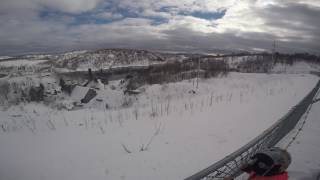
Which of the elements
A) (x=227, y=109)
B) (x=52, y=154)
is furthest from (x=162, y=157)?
(x=227, y=109)

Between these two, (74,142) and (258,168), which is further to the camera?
(74,142)

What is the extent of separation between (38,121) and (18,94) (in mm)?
29466

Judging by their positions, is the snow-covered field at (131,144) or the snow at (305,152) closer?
the snow at (305,152)

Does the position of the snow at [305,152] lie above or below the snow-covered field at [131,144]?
above

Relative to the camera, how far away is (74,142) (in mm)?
8891

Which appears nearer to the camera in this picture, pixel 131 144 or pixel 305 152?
pixel 305 152

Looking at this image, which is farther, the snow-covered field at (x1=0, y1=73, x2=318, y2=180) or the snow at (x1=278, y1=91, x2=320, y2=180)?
the snow-covered field at (x1=0, y1=73, x2=318, y2=180)

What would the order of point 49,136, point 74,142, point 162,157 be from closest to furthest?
point 162,157
point 74,142
point 49,136

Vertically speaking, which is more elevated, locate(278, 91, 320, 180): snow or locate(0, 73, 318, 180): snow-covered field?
locate(278, 91, 320, 180): snow

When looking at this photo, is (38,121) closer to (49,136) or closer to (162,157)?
(49,136)

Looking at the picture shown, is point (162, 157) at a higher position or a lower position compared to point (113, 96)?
higher

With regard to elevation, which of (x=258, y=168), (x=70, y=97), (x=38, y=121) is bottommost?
(x=70, y=97)

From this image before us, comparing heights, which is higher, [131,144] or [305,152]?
[305,152]

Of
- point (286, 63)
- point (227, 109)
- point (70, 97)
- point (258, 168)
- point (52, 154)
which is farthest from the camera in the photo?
point (286, 63)
